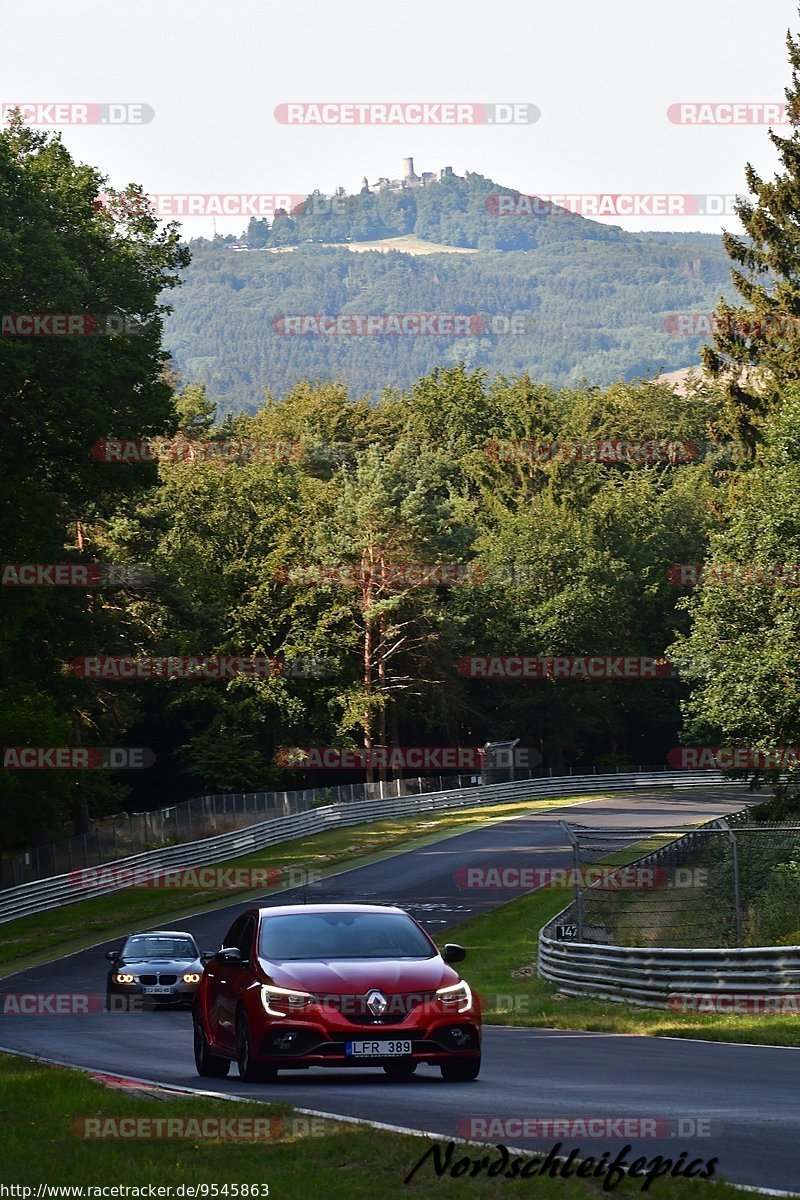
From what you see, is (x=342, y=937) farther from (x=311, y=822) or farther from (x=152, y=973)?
(x=311, y=822)

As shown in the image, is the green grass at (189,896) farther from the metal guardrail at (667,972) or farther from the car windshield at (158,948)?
the metal guardrail at (667,972)

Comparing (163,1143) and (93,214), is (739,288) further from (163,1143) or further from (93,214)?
(163,1143)

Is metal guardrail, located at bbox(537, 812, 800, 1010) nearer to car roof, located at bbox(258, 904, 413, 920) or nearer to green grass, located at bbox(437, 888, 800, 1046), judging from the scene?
green grass, located at bbox(437, 888, 800, 1046)

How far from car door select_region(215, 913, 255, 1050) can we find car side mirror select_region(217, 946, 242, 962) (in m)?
0.03

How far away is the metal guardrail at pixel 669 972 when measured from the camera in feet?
67.0

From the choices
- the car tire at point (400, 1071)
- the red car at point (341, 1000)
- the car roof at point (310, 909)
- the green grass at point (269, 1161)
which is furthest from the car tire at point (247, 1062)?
the green grass at point (269, 1161)

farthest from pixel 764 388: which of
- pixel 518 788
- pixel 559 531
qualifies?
pixel 559 531

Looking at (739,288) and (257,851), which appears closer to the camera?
(739,288)

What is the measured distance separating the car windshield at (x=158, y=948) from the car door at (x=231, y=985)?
14.0 m

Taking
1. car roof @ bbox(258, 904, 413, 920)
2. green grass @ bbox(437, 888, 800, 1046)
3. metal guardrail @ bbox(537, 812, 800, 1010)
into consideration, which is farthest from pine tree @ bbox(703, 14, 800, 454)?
car roof @ bbox(258, 904, 413, 920)

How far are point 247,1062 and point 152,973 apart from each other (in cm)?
1476

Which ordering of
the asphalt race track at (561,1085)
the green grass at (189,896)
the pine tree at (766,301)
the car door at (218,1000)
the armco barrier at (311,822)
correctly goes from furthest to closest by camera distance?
the pine tree at (766,301) → the armco barrier at (311,822) → the green grass at (189,896) → the car door at (218,1000) → the asphalt race track at (561,1085)

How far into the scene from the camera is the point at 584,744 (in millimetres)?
94562

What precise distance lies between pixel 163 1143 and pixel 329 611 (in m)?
64.5
